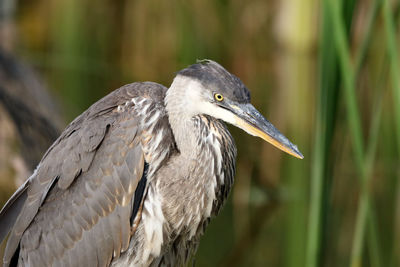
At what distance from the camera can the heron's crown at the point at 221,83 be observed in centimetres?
314

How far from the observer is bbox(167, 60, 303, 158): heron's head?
10.3 feet

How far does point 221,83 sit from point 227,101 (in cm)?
8

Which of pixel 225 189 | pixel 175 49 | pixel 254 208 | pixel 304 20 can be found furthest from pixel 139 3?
pixel 225 189

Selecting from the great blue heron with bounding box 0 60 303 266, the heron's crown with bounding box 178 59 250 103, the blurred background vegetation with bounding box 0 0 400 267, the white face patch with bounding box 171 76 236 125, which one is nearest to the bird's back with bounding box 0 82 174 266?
the great blue heron with bounding box 0 60 303 266

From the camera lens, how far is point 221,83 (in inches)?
124

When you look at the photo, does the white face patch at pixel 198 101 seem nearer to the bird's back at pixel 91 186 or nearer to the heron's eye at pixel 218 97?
the heron's eye at pixel 218 97

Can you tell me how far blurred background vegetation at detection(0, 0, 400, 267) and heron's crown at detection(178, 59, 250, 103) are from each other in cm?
35

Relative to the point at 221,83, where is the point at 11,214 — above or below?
below

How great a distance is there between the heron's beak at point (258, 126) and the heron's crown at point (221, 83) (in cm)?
4

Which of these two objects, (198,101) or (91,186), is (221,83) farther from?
(91,186)

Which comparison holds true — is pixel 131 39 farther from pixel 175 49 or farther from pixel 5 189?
pixel 5 189

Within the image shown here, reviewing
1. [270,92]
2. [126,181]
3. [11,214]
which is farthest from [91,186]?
[270,92]

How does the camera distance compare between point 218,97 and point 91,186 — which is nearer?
point 218,97

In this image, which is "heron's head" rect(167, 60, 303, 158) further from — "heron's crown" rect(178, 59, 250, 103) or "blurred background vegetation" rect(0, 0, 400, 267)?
"blurred background vegetation" rect(0, 0, 400, 267)
